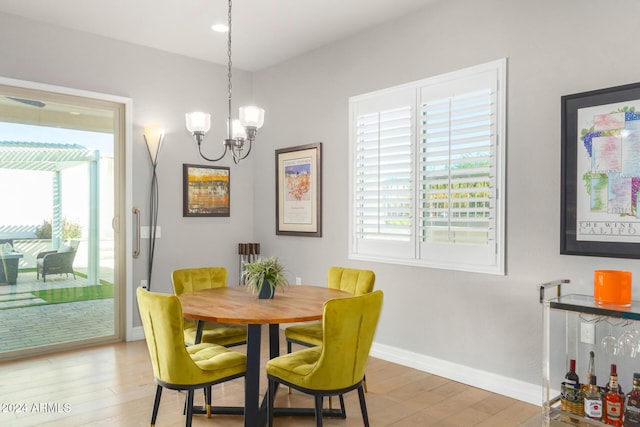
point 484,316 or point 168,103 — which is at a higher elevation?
point 168,103

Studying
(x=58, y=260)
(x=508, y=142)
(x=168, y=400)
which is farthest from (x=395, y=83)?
(x=58, y=260)

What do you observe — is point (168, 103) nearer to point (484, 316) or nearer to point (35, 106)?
point (35, 106)

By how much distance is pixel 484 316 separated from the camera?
3.48m

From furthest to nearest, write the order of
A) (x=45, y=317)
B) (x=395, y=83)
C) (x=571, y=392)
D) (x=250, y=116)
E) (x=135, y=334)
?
(x=135, y=334), (x=45, y=317), (x=395, y=83), (x=250, y=116), (x=571, y=392)

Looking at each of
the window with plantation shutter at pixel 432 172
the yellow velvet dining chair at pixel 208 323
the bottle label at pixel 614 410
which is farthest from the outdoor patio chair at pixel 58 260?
the bottle label at pixel 614 410

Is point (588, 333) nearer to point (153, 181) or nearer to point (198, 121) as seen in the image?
point (198, 121)

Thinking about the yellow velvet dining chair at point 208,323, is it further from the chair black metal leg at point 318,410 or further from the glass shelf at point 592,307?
the glass shelf at point 592,307

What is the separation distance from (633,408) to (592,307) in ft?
1.86

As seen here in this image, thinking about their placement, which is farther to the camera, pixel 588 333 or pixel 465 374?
pixel 465 374

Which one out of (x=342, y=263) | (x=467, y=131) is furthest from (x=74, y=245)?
(x=467, y=131)

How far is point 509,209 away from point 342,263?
1808mm

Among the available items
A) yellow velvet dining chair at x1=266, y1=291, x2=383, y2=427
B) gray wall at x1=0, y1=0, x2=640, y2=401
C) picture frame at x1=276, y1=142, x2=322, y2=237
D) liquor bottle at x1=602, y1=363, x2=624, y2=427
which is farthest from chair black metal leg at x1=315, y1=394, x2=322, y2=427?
picture frame at x1=276, y1=142, x2=322, y2=237

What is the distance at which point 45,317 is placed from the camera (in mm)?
4332

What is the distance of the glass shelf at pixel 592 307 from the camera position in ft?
7.55
